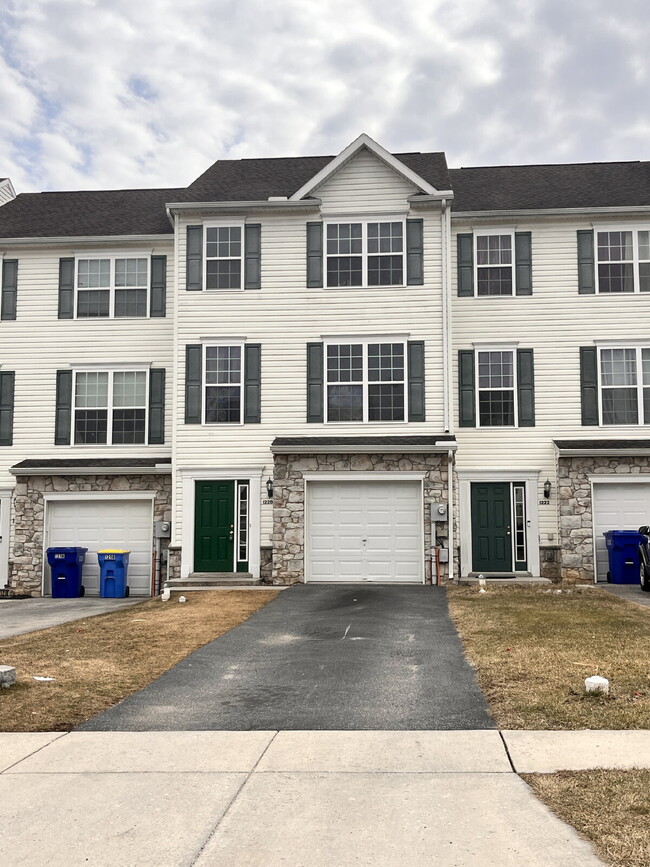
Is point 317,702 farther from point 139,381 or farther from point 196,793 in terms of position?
point 139,381

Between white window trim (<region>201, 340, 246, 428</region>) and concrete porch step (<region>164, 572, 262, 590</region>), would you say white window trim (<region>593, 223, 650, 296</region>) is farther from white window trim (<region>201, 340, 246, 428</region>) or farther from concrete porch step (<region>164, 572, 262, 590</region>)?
concrete porch step (<region>164, 572, 262, 590</region>)

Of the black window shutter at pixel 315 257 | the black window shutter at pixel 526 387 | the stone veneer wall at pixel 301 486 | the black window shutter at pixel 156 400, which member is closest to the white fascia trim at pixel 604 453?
the black window shutter at pixel 526 387

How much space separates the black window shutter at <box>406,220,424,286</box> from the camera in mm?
18781

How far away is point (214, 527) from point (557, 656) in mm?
10821

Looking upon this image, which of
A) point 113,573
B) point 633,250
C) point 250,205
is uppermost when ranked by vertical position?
point 250,205

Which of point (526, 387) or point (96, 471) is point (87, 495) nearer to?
point (96, 471)

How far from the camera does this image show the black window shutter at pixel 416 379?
60.7 ft

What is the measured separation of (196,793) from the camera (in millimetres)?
5328

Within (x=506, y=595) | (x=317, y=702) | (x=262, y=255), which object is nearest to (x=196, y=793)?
(x=317, y=702)

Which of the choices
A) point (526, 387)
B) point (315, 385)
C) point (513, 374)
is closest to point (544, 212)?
point (513, 374)

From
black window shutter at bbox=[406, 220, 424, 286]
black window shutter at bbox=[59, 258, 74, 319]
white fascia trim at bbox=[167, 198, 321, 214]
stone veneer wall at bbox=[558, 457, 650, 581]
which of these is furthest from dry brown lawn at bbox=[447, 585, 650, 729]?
black window shutter at bbox=[59, 258, 74, 319]

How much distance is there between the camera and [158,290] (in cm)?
2034

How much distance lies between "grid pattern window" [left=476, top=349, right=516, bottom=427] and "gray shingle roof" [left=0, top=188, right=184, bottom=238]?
8.32 meters

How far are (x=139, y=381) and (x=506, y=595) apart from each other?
10.2 m
